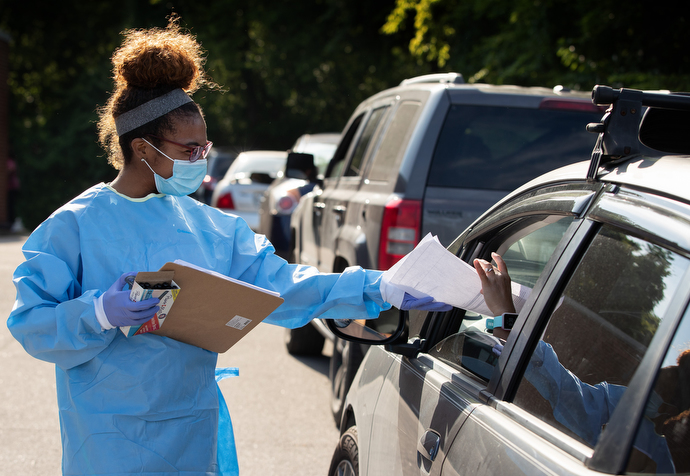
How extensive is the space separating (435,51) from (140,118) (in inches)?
455

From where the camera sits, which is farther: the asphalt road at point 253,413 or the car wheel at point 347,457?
the asphalt road at point 253,413

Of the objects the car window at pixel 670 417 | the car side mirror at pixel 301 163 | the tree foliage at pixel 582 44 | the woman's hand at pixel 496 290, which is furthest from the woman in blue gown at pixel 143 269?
the tree foliage at pixel 582 44

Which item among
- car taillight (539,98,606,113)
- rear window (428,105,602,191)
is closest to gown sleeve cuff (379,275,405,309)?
rear window (428,105,602,191)

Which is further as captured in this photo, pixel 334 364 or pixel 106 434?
pixel 334 364

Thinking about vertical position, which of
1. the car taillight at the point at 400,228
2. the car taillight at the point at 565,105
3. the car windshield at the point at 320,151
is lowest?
the car windshield at the point at 320,151

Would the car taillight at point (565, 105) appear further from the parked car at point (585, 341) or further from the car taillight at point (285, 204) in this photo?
the car taillight at point (285, 204)

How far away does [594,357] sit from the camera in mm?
1669

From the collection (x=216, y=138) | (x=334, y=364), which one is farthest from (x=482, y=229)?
(x=216, y=138)

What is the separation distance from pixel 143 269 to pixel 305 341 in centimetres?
477

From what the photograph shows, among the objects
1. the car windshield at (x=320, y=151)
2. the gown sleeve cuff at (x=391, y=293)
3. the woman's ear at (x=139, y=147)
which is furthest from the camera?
the car windshield at (x=320, y=151)

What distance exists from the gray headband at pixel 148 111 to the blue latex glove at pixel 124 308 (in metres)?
0.65

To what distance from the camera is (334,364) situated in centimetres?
526

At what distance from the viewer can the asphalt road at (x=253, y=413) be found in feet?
14.6

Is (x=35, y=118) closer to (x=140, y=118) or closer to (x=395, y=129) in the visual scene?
→ (x=395, y=129)
